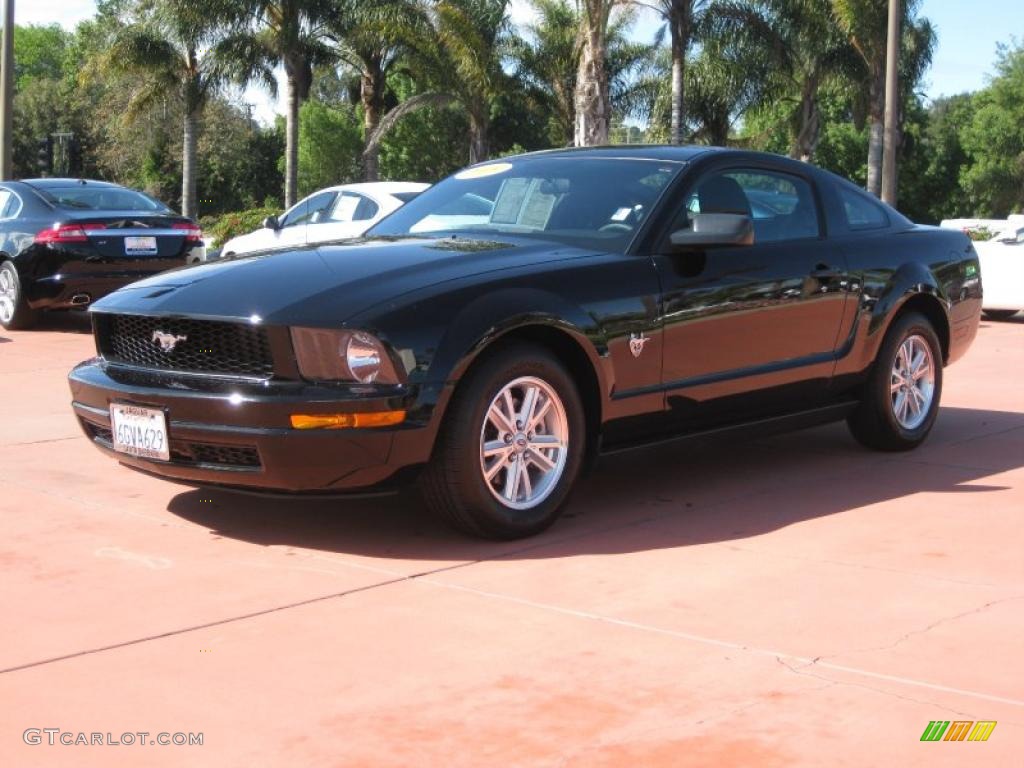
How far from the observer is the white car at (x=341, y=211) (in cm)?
1541

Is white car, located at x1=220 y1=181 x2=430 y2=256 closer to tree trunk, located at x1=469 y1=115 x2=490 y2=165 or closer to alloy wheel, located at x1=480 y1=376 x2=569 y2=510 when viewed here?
alloy wheel, located at x1=480 y1=376 x2=569 y2=510

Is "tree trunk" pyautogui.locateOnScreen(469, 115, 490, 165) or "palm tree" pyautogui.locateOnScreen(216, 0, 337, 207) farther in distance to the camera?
"tree trunk" pyautogui.locateOnScreen(469, 115, 490, 165)

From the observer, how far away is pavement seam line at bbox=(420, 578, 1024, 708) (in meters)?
3.86

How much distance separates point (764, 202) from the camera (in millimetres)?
6727

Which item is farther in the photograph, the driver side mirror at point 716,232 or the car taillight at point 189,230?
the car taillight at point 189,230

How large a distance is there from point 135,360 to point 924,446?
431cm

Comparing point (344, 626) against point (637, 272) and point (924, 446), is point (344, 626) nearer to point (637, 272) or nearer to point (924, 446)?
point (637, 272)

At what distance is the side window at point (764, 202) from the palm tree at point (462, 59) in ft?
82.6

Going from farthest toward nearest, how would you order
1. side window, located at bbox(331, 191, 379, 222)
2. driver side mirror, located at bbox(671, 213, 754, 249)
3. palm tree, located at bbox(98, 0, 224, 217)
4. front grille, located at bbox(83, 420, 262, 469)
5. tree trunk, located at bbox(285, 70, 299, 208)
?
tree trunk, located at bbox(285, 70, 299, 208)
palm tree, located at bbox(98, 0, 224, 217)
side window, located at bbox(331, 191, 379, 222)
driver side mirror, located at bbox(671, 213, 754, 249)
front grille, located at bbox(83, 420, 262, 469)

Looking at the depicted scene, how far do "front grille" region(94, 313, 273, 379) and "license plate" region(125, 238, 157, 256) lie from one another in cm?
793

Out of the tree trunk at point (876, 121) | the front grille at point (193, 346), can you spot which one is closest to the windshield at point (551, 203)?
the front grille at point (193, 346)

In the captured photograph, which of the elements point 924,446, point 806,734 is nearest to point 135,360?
point 806,734

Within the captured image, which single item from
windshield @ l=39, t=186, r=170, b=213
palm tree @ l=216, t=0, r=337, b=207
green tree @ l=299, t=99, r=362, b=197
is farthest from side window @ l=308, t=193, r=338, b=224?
green tree @ l=299, t=99, r=362, b=197

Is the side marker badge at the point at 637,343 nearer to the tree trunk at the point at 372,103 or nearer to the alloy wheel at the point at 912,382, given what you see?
the alloy wheel at the point at 912,382
